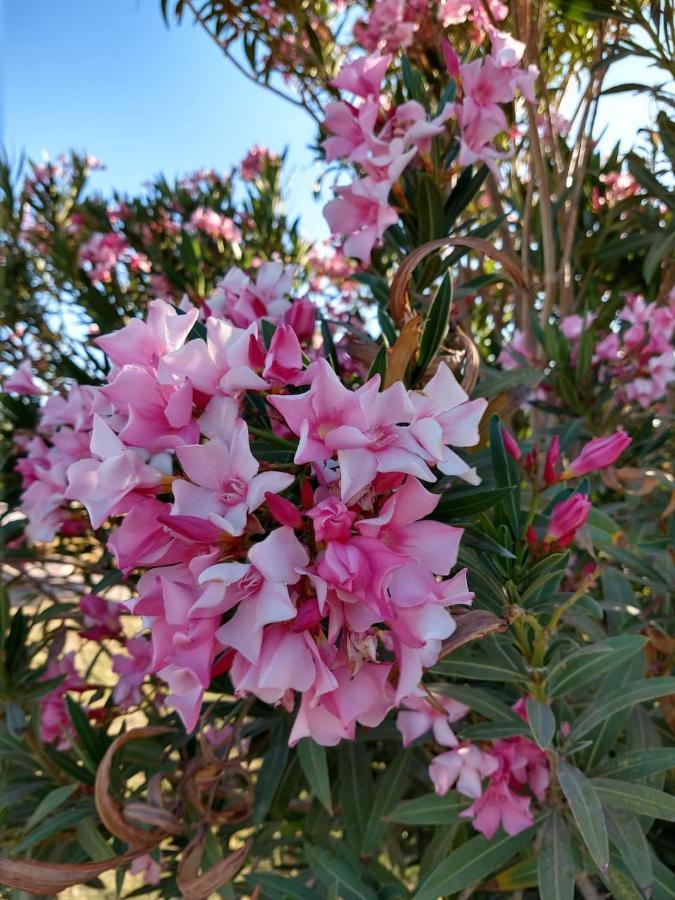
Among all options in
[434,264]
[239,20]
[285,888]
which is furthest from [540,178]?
[285,888]

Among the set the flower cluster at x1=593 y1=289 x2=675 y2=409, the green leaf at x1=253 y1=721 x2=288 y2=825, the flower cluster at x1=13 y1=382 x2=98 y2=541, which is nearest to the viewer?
the flower cluster at x1=13 y1=382 x2=98 y2=541

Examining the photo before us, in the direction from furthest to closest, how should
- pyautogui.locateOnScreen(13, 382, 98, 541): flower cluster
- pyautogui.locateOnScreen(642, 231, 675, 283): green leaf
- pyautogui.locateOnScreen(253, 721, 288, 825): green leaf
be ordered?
pyautogui.locateOnScreen(642, 231, 675, 283): green leaf
pyautogui.locateOnScreen(253, 721, 288, 825): green leaf
pyautogui.locateOnScreen(13, 382, 98, 541): flower cluster

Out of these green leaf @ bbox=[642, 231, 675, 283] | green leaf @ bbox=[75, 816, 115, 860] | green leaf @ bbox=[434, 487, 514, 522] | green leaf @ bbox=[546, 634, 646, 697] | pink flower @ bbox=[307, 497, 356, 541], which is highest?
green leaf @ bbox=[642, 231, 675, 283]

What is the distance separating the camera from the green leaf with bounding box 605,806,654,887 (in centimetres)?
71

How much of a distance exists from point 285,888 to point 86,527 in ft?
2.44

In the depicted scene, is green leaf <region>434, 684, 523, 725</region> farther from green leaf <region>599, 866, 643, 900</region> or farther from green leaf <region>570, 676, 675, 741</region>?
green leaf <region>599, 866, 643, 900</region>

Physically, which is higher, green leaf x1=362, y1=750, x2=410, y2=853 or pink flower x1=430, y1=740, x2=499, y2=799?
pink flower x1=430, y1=740, x2=499, y2=799

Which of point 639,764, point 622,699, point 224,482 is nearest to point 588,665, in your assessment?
point 622,699

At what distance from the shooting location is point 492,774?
2.72ft

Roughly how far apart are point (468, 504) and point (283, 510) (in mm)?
206

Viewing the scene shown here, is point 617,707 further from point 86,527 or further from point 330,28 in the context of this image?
point 330,28

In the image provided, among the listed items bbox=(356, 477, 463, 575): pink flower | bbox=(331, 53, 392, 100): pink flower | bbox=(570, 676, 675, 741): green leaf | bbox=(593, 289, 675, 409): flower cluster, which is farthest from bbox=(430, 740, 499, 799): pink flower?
bbox=(593, 289, 675, 409): flower cluster

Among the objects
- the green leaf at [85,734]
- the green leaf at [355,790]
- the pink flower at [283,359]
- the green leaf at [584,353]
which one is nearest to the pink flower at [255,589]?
the pink flower at [283,359]

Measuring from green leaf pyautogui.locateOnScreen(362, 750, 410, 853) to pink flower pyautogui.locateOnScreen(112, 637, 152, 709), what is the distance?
43cm
